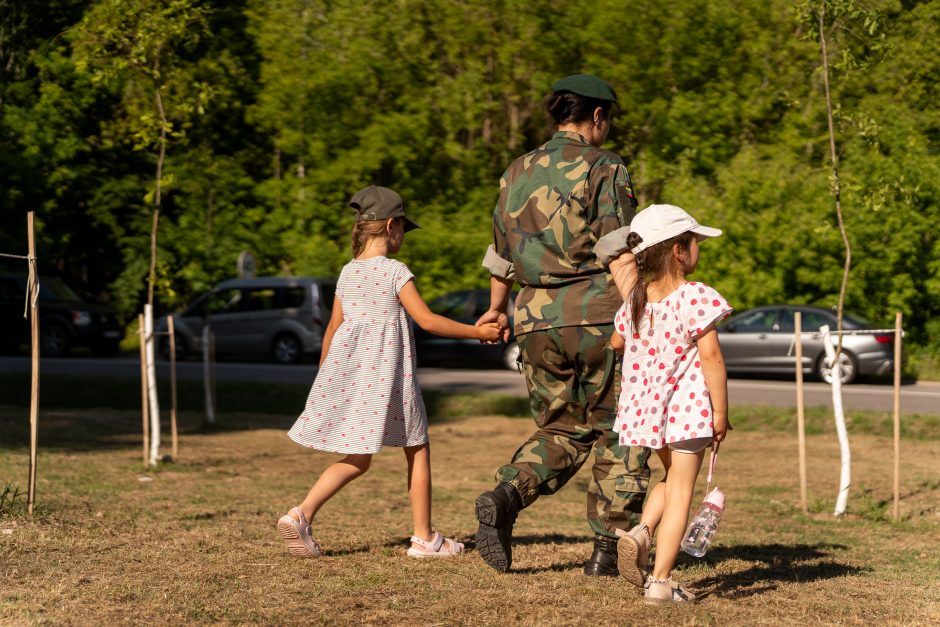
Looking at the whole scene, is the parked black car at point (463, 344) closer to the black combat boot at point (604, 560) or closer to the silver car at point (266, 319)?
the silver car at point (266, 319)

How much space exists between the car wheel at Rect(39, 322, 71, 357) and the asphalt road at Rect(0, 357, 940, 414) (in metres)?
0.42

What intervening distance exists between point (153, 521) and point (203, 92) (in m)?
5.49

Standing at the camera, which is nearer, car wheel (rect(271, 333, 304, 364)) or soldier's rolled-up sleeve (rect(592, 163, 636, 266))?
soldier's rolled-up sleeve (rect(592, 163, 636, 266))

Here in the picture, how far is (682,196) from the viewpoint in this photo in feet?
81.8

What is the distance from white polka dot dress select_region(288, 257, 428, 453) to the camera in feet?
18.7

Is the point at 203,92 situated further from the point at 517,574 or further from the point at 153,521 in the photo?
the point at 517,574

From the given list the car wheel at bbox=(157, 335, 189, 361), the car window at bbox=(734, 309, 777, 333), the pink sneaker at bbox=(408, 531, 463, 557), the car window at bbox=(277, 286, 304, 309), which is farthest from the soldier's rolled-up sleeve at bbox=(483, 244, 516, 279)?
the car wheel at bbox=(157, 335, 189, 361)

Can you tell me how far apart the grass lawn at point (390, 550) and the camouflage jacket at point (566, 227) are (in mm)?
1089

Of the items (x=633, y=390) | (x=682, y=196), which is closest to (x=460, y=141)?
(x=682, y=196)

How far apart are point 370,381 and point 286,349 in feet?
66.4

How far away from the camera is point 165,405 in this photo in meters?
17.1

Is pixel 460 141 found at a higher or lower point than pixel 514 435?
higher

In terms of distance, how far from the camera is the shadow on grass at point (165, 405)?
45.2 feet

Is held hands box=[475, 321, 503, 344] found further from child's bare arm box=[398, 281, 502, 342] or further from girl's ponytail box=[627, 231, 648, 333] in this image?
girl's ponytail box=[627, 231, 648, 333]
